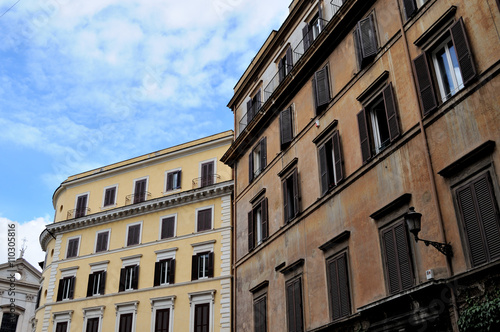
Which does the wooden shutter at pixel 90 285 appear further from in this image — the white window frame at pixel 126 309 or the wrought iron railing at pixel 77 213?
the wrought iron railing at pixel 77 213

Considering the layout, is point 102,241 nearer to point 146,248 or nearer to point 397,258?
point 146,248

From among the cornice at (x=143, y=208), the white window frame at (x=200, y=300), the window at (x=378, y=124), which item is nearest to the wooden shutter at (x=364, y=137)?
the window at (x=378, y=124)

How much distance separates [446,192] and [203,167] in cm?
2456

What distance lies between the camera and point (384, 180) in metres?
14.5

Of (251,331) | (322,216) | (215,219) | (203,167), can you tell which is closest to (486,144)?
(322,216)

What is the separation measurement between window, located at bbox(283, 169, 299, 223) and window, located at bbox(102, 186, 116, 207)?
2113 cm

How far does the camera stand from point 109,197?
38.7m

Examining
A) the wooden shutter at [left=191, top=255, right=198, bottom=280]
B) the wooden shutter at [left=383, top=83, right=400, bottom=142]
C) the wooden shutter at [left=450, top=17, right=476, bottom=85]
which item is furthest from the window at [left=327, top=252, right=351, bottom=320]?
the wooden shutter at [left=191, top=255, right=198, bottom=280]

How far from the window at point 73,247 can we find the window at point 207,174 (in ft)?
35.1

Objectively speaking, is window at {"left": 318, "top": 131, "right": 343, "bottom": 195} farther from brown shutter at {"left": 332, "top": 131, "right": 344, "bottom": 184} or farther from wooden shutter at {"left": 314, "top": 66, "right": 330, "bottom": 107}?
wooden shutter at {"left": 314, "top": 66, "right": 330, "bottom": 107}

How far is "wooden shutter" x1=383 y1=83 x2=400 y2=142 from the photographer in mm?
14383

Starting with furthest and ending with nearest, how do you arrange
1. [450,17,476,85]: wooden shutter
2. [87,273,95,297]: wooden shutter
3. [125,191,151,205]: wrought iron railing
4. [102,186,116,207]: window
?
1. [102,186,116,207]: window
2. [125,191,151,205]: wrought iron railing
3. [87,273,95,297]: wooden shutter
4. [450,17,476,85]: wooden shutter

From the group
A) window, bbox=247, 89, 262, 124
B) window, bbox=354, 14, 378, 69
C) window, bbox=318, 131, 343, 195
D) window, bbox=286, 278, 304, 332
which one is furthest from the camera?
window, bbox=247, 89, 262, 124

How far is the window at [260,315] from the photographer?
779 inches
